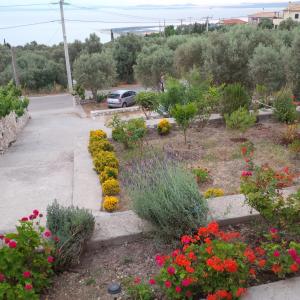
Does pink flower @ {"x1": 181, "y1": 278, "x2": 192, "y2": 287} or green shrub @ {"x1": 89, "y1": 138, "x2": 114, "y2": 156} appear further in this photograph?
green shrub @ {"x1": 89, "y1": 138, "x2": 114, "y2": 156}

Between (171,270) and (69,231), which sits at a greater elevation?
(171,270)

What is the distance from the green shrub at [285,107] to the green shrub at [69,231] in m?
7.01

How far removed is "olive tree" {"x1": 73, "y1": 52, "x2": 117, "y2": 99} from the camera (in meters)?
25.9

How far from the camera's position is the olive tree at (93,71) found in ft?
84.9

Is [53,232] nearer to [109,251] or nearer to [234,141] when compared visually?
[109,251]

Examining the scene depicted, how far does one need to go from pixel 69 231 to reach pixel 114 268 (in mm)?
614

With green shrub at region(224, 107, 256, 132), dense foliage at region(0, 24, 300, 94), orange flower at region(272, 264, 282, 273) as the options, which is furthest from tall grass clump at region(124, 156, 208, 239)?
dense foliage at region(0, 24, 300, 94)

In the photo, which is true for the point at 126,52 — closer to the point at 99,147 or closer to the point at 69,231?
the point at 99,147

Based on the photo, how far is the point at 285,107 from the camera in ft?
32.0

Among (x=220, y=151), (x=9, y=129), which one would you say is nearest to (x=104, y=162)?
(x=220, y=151)

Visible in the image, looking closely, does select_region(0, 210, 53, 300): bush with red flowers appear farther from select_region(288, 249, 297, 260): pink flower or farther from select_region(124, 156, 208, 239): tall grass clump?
select_region(288, 249, 297, 260): pink flower

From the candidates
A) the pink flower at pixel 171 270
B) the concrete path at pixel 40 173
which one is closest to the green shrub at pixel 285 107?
the concrete path at pixel 40 173

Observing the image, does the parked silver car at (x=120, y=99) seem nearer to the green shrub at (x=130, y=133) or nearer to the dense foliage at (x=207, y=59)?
the dense foliage at (x=207, y=59)

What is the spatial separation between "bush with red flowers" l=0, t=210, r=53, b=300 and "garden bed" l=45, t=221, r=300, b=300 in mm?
220
